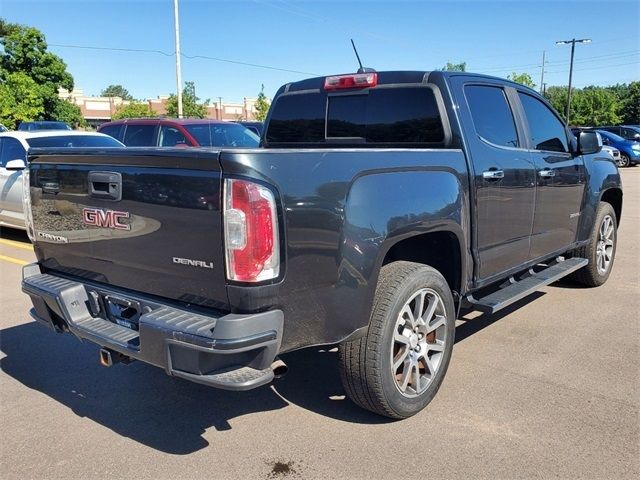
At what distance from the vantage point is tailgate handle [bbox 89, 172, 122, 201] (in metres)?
3.01

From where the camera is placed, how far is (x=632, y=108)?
59094 mm

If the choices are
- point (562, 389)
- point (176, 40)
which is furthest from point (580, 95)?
point (562, 389)

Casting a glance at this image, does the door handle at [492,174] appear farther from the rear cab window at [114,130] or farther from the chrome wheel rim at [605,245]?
the rear cab window at [114,130]

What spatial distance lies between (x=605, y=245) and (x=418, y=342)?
387cm

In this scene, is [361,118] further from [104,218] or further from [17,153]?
[17,153]

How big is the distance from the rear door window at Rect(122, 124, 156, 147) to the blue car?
2101cm

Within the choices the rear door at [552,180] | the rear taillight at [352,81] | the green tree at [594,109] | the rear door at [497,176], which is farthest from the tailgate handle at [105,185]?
the green tree at [594,109]

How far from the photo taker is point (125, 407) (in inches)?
143

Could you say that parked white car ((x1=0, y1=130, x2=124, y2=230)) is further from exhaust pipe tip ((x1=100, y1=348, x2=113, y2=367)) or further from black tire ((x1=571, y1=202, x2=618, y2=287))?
black tire ((x1=571, y1=202, x2=618, y2=287))

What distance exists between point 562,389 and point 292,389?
5.83 feet

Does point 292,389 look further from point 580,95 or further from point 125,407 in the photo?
point 580,95

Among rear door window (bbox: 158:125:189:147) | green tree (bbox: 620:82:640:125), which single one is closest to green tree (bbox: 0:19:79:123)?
rear door window (bbox: 158:125:189:147)

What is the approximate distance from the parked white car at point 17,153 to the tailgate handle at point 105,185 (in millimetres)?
6422

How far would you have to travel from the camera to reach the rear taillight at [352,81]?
4.22 meters
